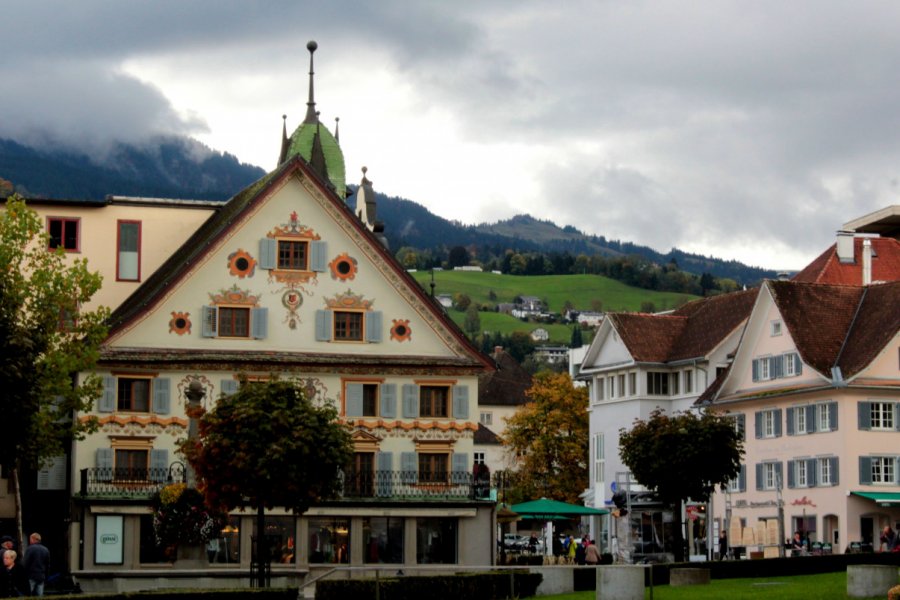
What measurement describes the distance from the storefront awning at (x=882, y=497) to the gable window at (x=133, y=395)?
3365 cm

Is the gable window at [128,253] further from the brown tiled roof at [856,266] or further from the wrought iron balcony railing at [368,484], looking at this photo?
the brown tiled roof at [856,266]

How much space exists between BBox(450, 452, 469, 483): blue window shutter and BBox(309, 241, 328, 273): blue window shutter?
8704mm

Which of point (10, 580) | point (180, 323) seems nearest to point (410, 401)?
point (180, 323)

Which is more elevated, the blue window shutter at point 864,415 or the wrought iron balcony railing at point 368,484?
the blue window shutter at point 864,415

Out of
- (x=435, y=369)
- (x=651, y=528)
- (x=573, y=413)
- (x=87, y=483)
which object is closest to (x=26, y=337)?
(x=87, y=483)

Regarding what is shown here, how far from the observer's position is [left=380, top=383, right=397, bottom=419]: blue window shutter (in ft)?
Result: 241

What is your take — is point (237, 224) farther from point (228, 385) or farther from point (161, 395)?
point (161, 395)

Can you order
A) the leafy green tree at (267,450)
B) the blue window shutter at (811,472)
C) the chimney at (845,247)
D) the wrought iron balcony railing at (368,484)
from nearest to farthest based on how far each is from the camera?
1. the leafy green tree at (267,450)
2. the wrought iron balcony railing at (368,484)
3. the blue window shutter at (811,472)
4. the chimney at (845,247)

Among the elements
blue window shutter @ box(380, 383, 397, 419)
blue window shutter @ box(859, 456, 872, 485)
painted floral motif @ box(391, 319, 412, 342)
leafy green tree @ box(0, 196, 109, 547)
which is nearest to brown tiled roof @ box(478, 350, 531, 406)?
blue window shutter @ box(859, 456, 872, 485)

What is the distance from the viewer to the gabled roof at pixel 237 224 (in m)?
71.4

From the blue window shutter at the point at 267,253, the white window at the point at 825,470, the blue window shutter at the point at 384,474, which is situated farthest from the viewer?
the white window at the point at 825,470

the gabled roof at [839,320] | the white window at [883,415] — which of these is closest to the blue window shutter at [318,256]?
the gabled roof at [839,320]

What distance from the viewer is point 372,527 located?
236 ft

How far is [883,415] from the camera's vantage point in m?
88.6
